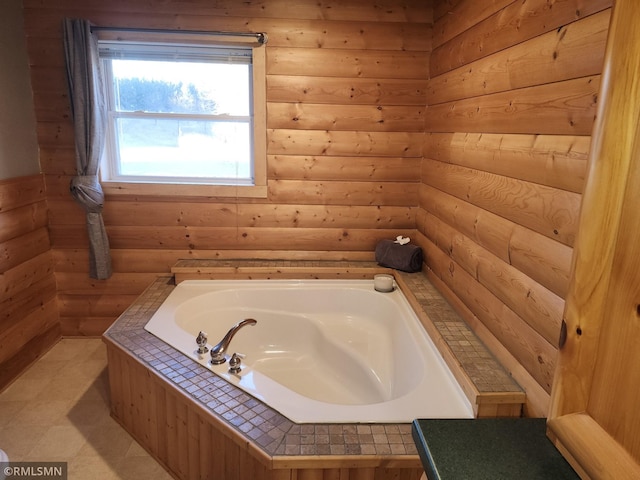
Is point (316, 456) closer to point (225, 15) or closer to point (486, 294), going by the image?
point (486, 294)

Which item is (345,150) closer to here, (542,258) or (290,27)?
(290,27)

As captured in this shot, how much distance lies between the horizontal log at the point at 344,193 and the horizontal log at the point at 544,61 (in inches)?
34.5

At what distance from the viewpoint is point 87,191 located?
8.99 ft

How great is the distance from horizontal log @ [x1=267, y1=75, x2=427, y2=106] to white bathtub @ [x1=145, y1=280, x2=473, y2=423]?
122 centimetres

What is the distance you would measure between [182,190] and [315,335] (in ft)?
4.32

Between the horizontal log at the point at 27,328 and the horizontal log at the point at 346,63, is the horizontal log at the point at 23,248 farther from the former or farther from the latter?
the horizontal log at the point at 346,63

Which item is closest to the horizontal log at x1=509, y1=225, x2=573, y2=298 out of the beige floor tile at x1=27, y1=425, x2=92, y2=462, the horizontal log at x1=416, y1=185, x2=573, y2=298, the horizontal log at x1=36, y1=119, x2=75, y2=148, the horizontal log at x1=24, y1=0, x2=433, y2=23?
the horizontal log at x1=416, y1=185, x2=573, y2=298

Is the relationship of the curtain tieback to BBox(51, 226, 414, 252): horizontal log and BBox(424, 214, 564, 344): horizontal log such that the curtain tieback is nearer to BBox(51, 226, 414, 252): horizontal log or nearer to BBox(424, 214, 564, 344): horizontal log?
BBox(51, 226, 414, 252): horizontal log

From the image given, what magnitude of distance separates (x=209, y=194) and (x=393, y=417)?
6.39 ft

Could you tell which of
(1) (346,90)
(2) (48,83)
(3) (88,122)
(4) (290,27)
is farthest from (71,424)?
(4) (290,27)

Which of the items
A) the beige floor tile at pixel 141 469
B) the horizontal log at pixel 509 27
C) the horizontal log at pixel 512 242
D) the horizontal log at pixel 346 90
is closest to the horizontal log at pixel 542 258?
the horizontal log at pixel 512 242

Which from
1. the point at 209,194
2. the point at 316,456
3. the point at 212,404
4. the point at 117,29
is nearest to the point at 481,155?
the point at 316,456

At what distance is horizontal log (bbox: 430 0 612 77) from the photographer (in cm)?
136

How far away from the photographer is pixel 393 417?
159cm
